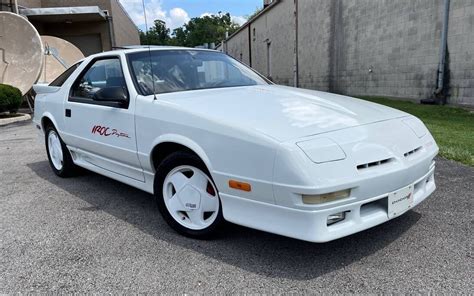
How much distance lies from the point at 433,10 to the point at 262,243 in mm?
10448

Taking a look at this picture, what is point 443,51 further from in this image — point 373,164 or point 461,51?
point 373,164

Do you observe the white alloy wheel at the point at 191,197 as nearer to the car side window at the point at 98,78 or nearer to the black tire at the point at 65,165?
the car side window at the point at 98,78

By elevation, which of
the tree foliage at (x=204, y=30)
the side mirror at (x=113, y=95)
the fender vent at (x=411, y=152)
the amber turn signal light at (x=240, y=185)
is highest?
the tree foliage at (x=204, y=30)

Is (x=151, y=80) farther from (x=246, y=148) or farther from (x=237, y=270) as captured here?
(x=237, y=270)

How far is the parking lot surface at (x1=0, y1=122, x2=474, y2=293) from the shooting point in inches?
98.5

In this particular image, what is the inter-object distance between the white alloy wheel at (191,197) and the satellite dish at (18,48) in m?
11.0

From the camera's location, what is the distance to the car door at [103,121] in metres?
3.60

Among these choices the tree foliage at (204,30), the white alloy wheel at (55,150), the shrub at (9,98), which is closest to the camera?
the white alloy wheel at (55,150)

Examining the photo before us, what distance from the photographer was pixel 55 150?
525cm

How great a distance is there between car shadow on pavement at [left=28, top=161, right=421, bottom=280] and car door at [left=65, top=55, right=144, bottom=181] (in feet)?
1.59

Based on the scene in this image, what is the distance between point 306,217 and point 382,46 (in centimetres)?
1240

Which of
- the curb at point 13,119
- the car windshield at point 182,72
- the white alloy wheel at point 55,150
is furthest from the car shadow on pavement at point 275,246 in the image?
the curb at point 13,119

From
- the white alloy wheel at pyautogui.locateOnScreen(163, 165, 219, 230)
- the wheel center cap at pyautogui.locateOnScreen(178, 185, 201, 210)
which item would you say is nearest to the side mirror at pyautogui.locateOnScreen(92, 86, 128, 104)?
the white alloy wheel at pyautogui.locateOnScreen(163, 165, 219, 230)

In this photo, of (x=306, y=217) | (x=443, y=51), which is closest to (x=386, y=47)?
(x=443, y=51)
